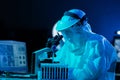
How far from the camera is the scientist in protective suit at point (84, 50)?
2.64 meters

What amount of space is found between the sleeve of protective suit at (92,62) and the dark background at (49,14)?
3.05 meters

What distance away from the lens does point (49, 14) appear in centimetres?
593

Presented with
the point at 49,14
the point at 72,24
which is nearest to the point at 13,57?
the point at 72,24

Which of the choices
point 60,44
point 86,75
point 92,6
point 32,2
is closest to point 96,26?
point 92,6

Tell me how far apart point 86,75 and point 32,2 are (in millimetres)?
3548

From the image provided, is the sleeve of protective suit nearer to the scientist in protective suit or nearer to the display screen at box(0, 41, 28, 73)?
the scientist in protective suit

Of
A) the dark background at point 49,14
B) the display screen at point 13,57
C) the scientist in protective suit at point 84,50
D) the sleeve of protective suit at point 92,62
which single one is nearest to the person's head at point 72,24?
the scientist in protective suit at point 84,50

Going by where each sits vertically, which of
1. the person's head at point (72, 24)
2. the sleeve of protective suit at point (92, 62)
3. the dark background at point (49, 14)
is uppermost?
the dark background at point (49, 14)

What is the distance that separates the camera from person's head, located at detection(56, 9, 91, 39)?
8.98 feet

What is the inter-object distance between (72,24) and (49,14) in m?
3.22

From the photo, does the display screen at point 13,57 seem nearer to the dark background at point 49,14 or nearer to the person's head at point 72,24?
the person's head at point 72,24

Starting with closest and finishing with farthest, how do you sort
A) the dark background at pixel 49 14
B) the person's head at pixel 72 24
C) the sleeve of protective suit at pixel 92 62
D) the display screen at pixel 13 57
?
the sleeve of protective suit at pixel 92 62, the person's head at pixel 72 24, the display screen at pixel 13 57, the dark background at pixel 49 14

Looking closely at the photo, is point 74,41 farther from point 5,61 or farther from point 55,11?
point 55,11

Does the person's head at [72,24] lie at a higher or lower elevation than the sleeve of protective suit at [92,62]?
higher
